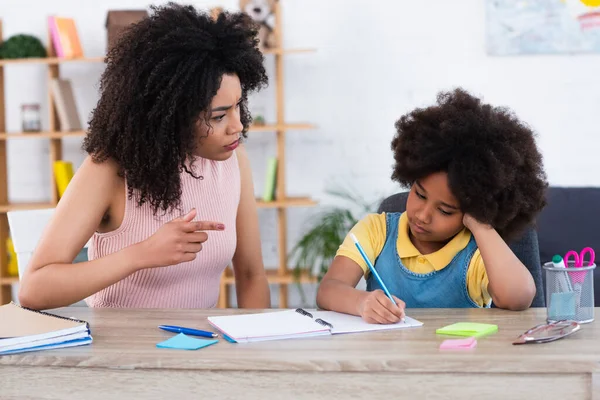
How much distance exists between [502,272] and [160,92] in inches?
31.0

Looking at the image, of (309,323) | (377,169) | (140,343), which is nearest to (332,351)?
(309,323)

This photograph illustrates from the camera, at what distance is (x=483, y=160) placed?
5.64 feet

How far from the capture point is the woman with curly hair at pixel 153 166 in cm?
162

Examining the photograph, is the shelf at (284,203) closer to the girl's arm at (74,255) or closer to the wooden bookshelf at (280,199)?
the wooden bookshelf at (280,199)

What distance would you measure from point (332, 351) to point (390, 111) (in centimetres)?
320

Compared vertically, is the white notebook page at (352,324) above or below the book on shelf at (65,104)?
below

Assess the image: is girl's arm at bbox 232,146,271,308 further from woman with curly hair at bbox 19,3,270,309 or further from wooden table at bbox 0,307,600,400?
wooden table at bbox 0,307,600,400

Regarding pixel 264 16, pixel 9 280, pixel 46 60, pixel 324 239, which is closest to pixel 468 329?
pixel 324 239

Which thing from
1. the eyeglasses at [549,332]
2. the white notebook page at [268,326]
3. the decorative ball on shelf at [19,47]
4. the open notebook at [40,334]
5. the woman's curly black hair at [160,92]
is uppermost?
the decorative ball on shelf at [19,47]

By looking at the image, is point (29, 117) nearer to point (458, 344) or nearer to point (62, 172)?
point (62, 172)

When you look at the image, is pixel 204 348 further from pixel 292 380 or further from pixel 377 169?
pixel 377 169

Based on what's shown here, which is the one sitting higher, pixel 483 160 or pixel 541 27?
pixel 541 27

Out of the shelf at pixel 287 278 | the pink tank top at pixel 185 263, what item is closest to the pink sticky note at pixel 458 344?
the pink tank top at pixel 185 263

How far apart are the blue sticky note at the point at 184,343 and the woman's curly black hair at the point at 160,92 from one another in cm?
47
